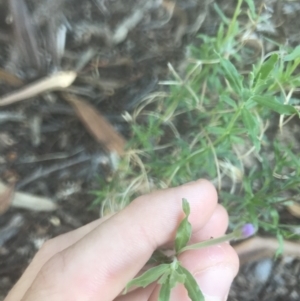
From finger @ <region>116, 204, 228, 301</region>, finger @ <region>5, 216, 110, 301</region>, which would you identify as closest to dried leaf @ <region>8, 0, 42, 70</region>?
finger @ <region>5, 216, 110, 301</region>

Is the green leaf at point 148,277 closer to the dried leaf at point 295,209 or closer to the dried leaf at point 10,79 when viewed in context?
the dried leaf at point 295,209

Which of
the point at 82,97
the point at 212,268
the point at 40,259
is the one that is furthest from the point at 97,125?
the point at 212,268

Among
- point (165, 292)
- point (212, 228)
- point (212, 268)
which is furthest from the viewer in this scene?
point (212, 228)

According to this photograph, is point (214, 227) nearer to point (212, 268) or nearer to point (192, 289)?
point (212, 268)

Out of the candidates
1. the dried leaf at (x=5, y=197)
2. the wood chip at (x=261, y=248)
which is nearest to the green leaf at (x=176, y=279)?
the wood chip at (x=261, y=248)

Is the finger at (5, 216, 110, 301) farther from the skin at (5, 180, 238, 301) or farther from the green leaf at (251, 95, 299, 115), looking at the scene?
the green leaf at (251, 95, 299, 115)

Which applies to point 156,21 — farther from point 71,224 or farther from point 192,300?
point 192,300

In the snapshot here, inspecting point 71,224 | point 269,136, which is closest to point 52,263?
point 71,224
